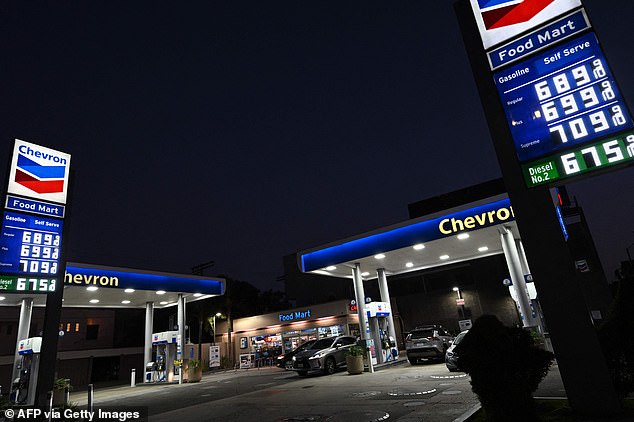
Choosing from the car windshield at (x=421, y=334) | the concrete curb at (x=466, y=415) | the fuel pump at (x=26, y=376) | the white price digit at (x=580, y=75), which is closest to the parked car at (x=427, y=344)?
the car windshield at (x=421, y=334)

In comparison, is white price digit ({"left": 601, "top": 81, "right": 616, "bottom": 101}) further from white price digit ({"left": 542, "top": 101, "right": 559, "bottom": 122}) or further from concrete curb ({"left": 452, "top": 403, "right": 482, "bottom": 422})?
concrete curb ({"left": 452, "top": 403, "right": 482, "bottom": 422})

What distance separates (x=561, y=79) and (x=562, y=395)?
232 inches

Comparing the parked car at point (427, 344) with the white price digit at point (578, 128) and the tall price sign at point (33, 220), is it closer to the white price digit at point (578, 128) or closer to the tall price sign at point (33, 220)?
the white price digit at point (578, 128)

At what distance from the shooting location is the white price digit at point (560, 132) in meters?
6.54

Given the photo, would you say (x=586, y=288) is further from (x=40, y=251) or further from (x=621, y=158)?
(x=40, y=251)

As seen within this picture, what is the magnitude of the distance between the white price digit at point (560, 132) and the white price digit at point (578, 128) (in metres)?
0.13

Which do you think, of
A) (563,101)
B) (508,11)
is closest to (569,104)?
(563,101)

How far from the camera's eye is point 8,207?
9.85 meters

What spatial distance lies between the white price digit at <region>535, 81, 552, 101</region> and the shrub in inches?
160

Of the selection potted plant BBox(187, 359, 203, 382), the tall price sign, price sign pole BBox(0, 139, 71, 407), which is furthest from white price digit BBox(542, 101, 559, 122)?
potted plant BBox(187, 359, 203, 382)

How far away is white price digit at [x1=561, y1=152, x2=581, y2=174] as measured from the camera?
6.29 metres

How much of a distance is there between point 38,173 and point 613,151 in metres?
12.7

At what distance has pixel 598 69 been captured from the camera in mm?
6590

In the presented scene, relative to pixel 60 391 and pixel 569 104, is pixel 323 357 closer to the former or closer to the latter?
pixel 60 391
